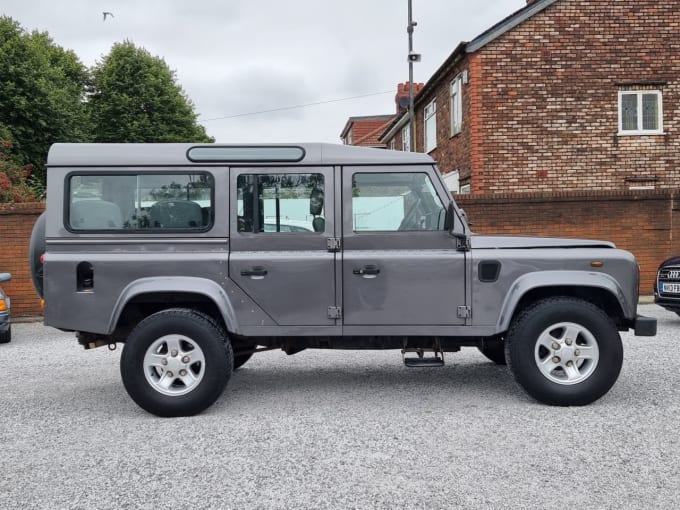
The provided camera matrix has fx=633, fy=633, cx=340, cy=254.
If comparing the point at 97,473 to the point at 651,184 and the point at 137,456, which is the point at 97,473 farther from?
the point at 651,184

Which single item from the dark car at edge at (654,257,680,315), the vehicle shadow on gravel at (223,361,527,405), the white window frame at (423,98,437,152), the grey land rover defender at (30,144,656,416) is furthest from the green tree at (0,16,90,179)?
the dark car at edge at (654,257,680,315)

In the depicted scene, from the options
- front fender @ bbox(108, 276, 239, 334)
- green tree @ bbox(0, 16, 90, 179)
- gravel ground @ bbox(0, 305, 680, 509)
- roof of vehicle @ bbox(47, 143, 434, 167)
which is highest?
green tree @ bbox(0, 16, 90, 179)

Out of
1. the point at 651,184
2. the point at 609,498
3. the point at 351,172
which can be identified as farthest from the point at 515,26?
the point at 609,498

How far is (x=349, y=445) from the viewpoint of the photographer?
167 inches

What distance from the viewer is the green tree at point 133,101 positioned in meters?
37.7

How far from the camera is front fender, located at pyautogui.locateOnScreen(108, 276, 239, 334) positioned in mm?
4988

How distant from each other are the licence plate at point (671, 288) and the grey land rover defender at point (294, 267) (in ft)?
15.2

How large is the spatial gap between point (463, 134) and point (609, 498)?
1407 centimetres

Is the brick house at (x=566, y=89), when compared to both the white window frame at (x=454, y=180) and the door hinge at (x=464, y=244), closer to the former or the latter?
the white window frame at (x=454, y=180)

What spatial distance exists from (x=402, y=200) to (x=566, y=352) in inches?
70.6

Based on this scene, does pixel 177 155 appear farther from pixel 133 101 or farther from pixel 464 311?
pixel 133 101

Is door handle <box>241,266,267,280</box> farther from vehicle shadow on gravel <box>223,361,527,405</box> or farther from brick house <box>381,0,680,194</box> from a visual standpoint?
brick house <box>381,0,680,194</box>

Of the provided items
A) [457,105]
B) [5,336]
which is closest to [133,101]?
[457,105]

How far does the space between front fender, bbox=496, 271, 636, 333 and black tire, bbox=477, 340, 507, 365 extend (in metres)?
0.63
